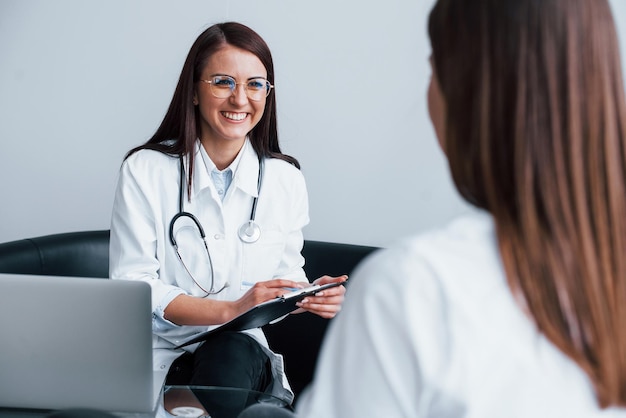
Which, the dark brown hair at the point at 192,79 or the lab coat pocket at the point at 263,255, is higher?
the dark brown hair at the point at 192,79

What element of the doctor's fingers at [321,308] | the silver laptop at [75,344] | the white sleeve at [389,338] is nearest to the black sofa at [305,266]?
the doctor's fingers at [321,308]

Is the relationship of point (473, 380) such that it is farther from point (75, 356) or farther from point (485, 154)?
point (75, 356)

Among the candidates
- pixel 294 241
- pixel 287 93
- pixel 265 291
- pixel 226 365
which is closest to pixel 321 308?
pixel 265 291

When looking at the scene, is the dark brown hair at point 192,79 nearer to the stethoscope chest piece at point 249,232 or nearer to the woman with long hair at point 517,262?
the stethoscope chest piece at point 249,232

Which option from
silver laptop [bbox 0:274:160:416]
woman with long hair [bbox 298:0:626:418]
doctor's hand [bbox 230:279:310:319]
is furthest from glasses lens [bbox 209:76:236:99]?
woman with long hair [bbox 298:0:626:418]

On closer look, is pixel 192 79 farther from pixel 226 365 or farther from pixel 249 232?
pixel 226 365

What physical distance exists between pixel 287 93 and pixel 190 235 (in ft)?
2.66

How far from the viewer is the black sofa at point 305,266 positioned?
2109mm

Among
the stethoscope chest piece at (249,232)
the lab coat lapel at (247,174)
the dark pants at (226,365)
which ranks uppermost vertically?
the lab coat lapel at (247,174)

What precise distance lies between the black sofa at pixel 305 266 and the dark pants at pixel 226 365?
1.47 feet

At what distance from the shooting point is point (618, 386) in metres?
0.62

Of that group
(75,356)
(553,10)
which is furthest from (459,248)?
(75,356)

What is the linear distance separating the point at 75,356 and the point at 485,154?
0.84 m

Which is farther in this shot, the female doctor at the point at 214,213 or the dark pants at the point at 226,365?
the female doctor at the point at 214,213
